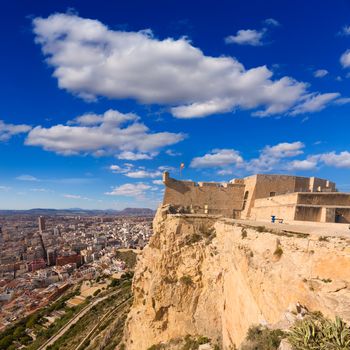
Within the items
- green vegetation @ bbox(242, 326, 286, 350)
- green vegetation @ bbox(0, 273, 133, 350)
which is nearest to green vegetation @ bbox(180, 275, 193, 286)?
green vegetation @ bbox(0, 273, 133, 350)

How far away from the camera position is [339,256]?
7.08 meters

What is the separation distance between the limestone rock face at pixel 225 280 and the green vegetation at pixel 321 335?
487mm

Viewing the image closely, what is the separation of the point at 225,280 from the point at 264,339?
22.3 ft

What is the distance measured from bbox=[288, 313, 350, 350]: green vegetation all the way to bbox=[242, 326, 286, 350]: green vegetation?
0.36 metres

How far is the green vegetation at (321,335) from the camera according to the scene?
499cm

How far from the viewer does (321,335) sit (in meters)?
5.35

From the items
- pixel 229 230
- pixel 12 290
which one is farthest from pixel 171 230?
pixel 12 290

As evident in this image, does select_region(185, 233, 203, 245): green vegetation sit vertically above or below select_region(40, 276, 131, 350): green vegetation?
above

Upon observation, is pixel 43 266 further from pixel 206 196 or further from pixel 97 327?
pixel 206 196

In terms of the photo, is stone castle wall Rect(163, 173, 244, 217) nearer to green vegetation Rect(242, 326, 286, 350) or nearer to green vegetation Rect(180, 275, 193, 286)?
green vegetation Rect(180, 275, 193, 286)

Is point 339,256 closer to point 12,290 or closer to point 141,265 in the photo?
point 141,265

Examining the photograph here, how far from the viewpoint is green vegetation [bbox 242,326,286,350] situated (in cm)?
578

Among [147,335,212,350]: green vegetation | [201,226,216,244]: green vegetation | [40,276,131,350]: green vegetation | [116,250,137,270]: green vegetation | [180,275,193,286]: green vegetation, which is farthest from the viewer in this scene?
[116,250,137,270]: green vegetation

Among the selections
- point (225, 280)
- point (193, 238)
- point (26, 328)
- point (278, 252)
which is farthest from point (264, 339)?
point (26, 328)
